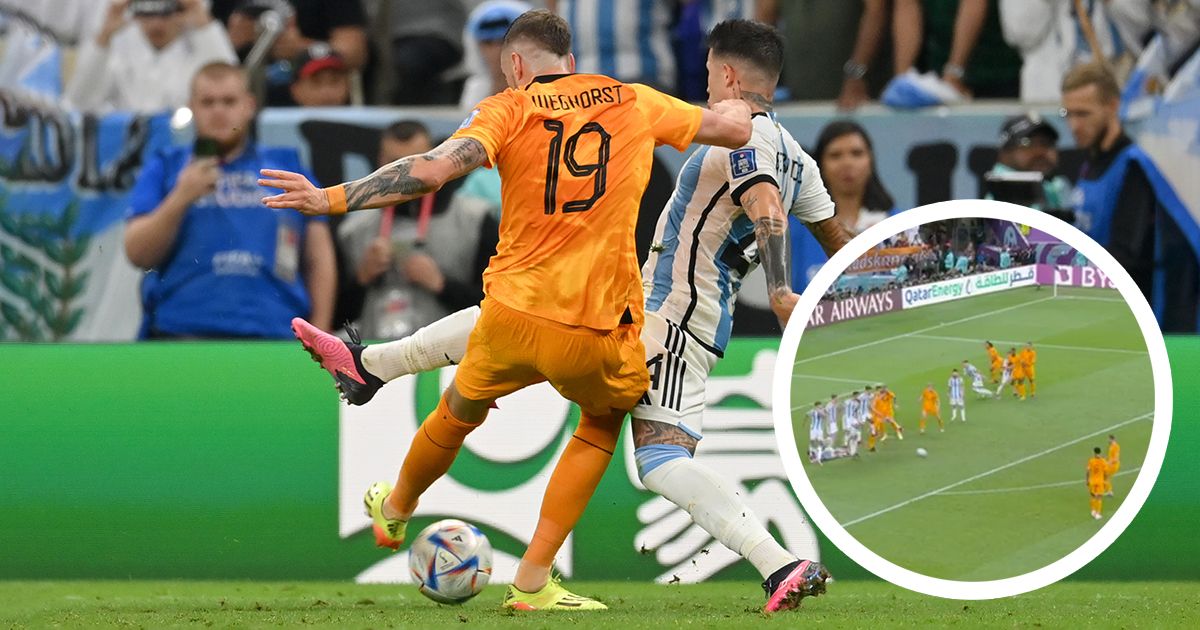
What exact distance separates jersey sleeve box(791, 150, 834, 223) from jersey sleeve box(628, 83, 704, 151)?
2.12 ft

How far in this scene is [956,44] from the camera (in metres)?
9.34

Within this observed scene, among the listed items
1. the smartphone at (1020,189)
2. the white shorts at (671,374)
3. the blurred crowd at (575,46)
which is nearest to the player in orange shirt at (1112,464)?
the white shorts at (671,374)

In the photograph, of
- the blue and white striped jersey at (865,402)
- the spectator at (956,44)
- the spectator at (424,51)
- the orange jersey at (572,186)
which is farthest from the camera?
the spectator at (424,51)

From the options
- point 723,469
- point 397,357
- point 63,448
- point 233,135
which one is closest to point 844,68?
point 723,469

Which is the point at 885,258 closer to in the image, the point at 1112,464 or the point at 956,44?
the point at 1112,464

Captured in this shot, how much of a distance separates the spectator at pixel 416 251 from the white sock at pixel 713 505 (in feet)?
9.39

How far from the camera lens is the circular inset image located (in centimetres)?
625

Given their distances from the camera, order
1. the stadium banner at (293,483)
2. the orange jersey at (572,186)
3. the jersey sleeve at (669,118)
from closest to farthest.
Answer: the orange jersey at (572,186), the jersey sleeve at (669,118), the stadium banner at (293,483)

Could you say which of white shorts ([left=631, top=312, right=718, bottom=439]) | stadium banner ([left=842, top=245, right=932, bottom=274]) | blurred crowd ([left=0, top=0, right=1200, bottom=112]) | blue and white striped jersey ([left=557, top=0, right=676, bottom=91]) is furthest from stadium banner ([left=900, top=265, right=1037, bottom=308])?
blue and white striped jersey ([left=557, top=0, right=676, bottom=91])

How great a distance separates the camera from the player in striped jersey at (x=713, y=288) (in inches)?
233

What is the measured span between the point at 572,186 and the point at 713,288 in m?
0.77

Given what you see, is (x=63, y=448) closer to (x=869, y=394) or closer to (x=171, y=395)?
(x=171, y=395)

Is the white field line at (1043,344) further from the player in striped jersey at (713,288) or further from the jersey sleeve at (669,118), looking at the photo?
the jersey sleeve at (669,118)

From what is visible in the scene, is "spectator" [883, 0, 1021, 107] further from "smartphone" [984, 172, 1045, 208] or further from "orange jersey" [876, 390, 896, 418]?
"orange jersey" [876, 390, 896, 418]
